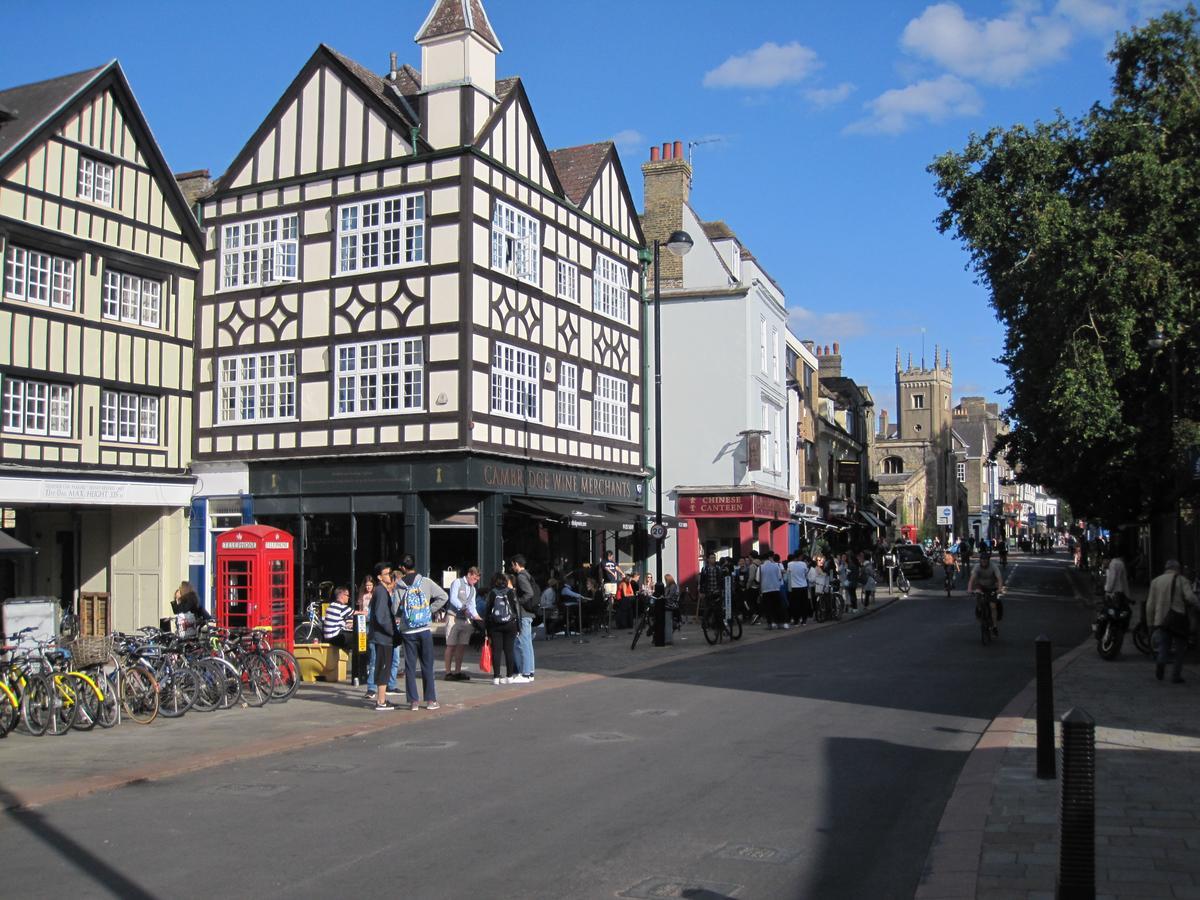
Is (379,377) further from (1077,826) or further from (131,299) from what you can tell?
(1077,826)

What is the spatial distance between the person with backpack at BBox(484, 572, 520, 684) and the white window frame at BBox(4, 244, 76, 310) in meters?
12.7

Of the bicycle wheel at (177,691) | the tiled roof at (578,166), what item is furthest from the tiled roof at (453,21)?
the bicycle wheel at (177,691)

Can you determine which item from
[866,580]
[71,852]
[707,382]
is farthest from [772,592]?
[71,852]

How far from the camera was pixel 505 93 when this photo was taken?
2656cm

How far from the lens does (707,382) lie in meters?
37.2

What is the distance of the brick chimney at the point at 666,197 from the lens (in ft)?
124

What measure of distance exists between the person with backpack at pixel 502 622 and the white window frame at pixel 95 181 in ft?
46.5

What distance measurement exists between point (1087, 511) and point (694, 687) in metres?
35.0

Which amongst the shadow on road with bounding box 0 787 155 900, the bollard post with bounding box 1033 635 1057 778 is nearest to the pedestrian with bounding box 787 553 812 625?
the bollard post with bounding box 1033 635 1057 778

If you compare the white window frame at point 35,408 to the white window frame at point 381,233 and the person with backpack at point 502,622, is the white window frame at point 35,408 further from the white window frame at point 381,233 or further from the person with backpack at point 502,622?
the person with backpack at point 502,622

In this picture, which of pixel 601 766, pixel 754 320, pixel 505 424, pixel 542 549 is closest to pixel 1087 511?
pixel 754 320

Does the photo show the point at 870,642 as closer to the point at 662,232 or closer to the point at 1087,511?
the point at 662,232

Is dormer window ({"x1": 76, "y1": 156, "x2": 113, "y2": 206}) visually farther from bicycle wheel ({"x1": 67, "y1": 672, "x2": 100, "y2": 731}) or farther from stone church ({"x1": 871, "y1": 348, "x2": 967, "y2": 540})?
stone church ({"x1": 871, "y1": 348, "x2": 967, "y2": 540})

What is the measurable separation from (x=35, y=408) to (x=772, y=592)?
16.3 metres
